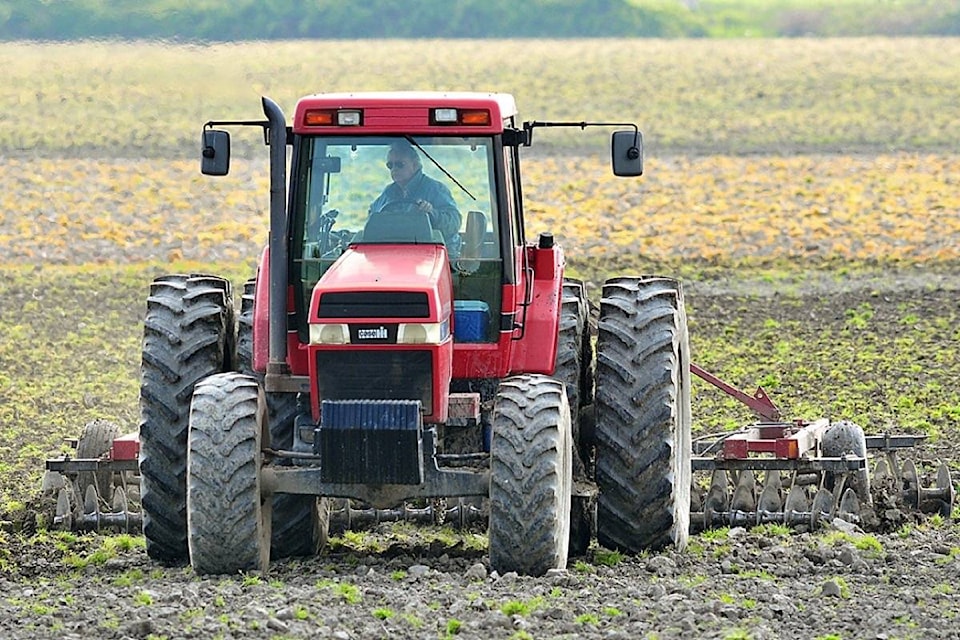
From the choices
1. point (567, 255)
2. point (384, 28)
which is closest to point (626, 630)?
point (567, 255)

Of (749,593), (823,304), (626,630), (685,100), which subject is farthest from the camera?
(685,100)

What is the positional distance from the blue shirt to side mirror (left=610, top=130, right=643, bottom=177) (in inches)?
33.5

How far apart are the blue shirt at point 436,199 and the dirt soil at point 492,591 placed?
5.59 feet

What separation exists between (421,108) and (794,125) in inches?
1418

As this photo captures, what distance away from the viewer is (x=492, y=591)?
883 centimetres

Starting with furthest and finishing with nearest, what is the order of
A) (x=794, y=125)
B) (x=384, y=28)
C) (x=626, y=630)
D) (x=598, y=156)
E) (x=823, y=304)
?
(x=384, y=28) < (x=794, y=125) < (x=598, y=156) < (x=823, y=304) < (x=626, y=630)

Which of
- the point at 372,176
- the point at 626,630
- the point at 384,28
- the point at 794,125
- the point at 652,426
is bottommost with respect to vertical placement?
the point at 626,630

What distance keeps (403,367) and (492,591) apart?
120 centimetres

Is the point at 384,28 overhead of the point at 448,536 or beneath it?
overhead

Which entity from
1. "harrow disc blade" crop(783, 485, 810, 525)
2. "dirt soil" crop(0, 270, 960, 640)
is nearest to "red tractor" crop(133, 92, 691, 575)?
"dirt soil" crop(0, 270, 960, 640)

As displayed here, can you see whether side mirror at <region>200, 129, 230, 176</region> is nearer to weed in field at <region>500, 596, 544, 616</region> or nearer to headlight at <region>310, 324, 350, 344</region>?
headlight at <region>310, 324, 350, 344</region>

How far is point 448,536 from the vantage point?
11.2 metres

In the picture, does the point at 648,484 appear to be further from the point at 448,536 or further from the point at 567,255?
the point at 567,255

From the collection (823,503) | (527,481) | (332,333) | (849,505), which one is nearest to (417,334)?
(332,333)
